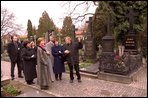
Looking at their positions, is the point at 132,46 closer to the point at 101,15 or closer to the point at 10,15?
the point at 101,15

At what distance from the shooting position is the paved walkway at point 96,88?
23.4 feet

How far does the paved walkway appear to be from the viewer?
712 centimetres

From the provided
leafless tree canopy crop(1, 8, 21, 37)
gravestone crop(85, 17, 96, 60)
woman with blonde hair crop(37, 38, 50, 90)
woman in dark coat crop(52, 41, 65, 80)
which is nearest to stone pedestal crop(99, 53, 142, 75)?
woman in dark coat crop(52, 41, 65, 80)

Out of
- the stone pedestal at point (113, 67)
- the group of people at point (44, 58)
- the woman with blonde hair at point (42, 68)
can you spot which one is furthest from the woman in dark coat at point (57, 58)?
the stone pedestal at point (113, 67)

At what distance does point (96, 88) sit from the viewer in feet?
25.7

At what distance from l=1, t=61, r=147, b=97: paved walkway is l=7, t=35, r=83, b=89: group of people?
1.06 feet

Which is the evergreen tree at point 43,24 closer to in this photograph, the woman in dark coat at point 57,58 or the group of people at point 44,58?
the group of people at point 44,58

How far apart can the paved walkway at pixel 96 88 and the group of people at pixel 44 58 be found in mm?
324

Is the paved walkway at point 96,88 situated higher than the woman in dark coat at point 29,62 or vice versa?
the woman in dark coat at point 29,62

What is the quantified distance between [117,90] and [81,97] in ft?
4.98

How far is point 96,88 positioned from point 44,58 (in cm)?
208

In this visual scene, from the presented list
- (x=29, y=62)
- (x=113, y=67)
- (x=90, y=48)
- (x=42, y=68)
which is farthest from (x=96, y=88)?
(x=90, y=48)

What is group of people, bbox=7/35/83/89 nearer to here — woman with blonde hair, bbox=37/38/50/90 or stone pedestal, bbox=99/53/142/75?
woman with blonde hair, bbox=37/38/50/90

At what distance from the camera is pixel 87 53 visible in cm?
1490
